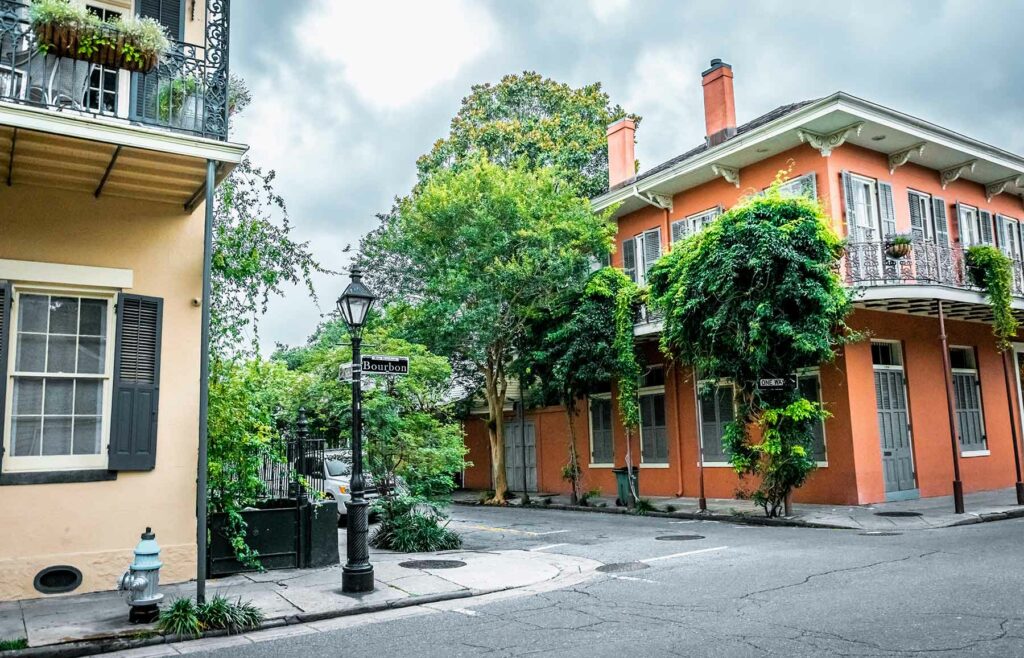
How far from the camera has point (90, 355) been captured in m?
8.76

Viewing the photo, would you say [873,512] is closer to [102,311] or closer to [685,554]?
[685,554]

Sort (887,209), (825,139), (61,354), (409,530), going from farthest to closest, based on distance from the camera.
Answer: (887,209) < (825,139) < (409,530) < (61,354)

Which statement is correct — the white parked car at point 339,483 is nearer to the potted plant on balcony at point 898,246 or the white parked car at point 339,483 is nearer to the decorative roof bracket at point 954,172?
the potted plant on balcony at point 898,246

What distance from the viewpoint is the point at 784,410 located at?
1390 centimetres

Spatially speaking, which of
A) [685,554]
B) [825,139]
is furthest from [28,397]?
[825,139]

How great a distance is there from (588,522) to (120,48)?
1158cm

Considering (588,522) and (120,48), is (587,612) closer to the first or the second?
(120,48)

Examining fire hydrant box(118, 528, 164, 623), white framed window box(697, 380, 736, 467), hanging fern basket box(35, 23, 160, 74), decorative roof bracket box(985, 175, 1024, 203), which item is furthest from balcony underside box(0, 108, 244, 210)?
decorative roof bracket box(985, 175, 1024, 203)

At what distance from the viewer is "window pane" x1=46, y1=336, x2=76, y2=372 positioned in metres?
8.56

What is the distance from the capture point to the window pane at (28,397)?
327 inches

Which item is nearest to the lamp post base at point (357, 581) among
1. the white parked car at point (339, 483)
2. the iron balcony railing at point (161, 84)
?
the iron balcony railing at point (161, 84)

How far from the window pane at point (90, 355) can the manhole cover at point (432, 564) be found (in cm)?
446

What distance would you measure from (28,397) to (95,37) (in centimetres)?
392

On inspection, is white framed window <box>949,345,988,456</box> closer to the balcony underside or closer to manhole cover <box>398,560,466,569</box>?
manhole cover <box>398,560,466,569</box>
